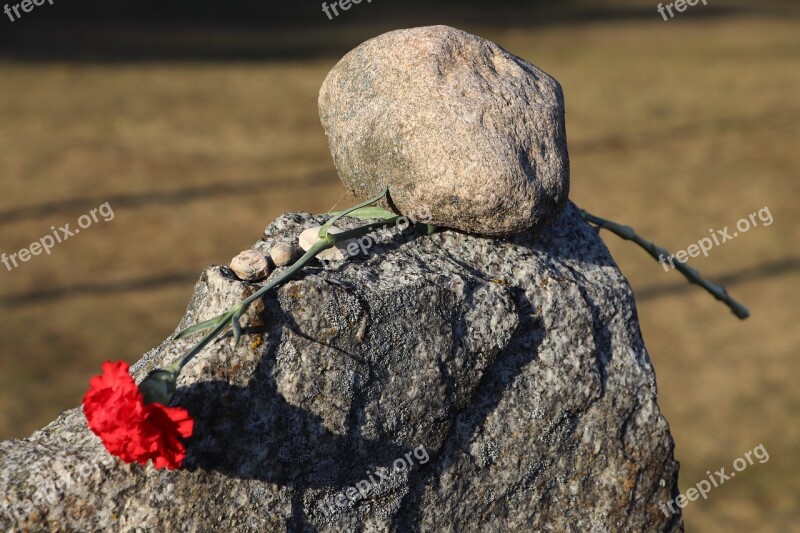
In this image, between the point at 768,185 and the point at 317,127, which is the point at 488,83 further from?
the point at 317,127

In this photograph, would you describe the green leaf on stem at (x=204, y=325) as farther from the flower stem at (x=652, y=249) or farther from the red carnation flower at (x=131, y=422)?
the flower stem at (x=652, y=249)

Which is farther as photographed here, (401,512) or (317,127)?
(317,127)

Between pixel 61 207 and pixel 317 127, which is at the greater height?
pixel 61 207

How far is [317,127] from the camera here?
9375 mm

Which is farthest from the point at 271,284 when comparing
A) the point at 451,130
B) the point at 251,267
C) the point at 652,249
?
the point at 652,249

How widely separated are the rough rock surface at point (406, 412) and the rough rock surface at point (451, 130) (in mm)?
148

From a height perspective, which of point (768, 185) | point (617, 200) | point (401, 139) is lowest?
point (768, 185)

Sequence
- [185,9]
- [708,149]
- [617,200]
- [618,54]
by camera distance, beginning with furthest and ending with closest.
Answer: [185,9]
[618,54]
[708,149]
[617,200]

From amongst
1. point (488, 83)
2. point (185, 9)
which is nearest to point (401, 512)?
point (488, 83)

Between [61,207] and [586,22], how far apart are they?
32.9ft

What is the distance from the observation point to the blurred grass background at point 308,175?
505 centimetres

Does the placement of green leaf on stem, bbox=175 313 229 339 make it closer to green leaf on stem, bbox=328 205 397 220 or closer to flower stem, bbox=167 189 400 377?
flower stem, bbox=167 189 400 377

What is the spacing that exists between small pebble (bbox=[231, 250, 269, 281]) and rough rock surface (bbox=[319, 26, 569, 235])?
0.33 m

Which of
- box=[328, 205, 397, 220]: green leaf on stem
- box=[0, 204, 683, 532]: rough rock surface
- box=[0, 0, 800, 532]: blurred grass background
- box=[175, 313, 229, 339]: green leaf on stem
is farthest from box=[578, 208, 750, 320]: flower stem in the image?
box=[0, 0, 800, 532]: blurred grass background
